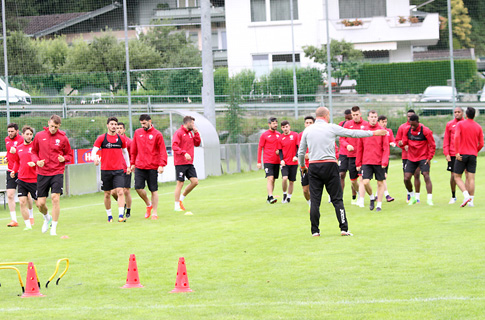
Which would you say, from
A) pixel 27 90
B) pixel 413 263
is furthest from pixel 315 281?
pixel 27 90

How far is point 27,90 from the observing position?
2736 centimetres

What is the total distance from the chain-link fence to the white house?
0.21ft

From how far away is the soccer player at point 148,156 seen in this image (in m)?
15.7

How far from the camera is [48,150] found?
13211 millimetres

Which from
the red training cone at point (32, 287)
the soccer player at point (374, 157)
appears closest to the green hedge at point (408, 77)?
the soccer player at point (374, 157)

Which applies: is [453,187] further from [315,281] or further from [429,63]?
[429,63]

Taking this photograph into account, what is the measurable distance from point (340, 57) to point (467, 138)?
78.4ft

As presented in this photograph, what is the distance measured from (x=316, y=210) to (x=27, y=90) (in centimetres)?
1837

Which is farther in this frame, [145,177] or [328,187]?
[145,177]

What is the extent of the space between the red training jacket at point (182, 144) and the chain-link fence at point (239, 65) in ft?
32.9

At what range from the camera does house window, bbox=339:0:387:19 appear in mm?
45084

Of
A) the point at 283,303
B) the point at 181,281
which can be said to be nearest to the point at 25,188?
the point at 181,281

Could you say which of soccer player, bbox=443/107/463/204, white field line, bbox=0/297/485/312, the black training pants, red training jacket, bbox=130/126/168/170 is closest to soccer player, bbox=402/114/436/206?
soccer player, bbox=443/107/463/204

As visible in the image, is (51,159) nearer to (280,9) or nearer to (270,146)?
(270,146)
